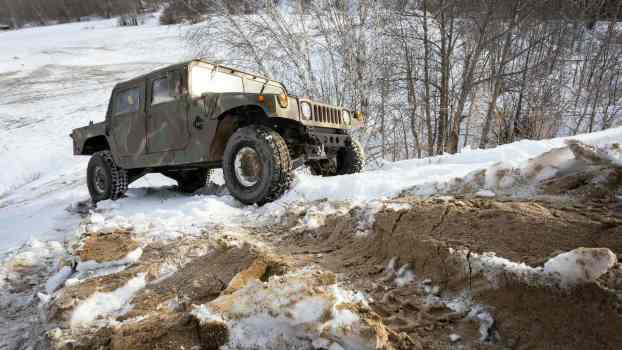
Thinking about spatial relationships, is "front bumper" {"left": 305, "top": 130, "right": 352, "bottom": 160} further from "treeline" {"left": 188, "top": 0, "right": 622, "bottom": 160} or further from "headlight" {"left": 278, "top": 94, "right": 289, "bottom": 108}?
"treeline" {"left": 188, "top": 0, "right": 622, "bottom": 160}

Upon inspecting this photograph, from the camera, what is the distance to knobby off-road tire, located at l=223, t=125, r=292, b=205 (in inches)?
132

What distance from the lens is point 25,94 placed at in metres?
17.9

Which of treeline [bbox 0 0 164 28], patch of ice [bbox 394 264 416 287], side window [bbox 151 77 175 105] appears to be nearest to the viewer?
patch of ice [bbox 394 264 416 287]

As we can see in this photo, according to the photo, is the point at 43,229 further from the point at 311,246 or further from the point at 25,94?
the point at 25,94

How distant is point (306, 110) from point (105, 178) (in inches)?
124

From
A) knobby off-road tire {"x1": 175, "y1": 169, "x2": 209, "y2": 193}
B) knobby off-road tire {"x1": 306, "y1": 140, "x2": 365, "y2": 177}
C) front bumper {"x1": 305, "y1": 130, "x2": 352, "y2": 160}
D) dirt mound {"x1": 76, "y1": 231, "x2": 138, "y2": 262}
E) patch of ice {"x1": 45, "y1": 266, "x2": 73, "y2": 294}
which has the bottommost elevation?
patch of ice {"x1": 45, "y1": 266, "x2": 73, "y2": 294}

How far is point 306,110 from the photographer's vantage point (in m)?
3.69

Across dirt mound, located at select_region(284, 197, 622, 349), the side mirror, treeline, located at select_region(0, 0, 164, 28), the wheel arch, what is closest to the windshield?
the side mirror

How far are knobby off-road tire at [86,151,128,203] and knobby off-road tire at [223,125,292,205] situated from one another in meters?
2.12

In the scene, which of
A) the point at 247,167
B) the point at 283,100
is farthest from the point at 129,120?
the point at 283,100

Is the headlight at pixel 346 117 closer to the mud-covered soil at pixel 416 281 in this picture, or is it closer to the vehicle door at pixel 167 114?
the vehicle door at pixel 167 114

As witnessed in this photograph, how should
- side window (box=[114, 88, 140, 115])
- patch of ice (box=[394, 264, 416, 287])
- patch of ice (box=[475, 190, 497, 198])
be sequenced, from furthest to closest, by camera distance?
1. side window (box=[114, 88, 140, 115])
2. patch of ice (box=[475, 190, 497, 198])
3. patch of ice (box=[394, 264, 416, 287])

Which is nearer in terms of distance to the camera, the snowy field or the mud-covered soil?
the mud-covered soil

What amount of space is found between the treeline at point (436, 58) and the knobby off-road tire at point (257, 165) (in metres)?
5.37
